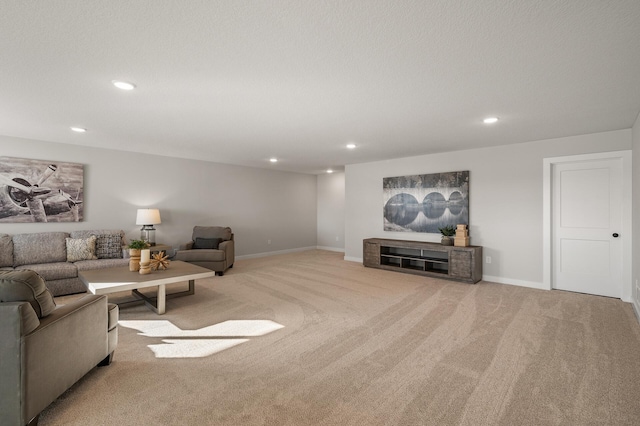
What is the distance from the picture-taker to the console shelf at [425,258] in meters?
4.84

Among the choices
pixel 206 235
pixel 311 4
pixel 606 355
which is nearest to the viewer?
pixel 311 4

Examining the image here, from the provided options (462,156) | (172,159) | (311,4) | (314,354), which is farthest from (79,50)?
(462,156)

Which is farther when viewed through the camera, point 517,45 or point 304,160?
point 304,160

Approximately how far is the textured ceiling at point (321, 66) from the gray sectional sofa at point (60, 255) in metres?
1.59

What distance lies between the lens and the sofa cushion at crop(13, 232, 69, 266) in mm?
4185

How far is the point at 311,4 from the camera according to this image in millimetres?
1571

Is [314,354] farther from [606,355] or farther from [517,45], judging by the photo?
[517,45]

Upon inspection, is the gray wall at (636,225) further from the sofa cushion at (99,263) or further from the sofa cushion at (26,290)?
the sofa cushion at (99,263)

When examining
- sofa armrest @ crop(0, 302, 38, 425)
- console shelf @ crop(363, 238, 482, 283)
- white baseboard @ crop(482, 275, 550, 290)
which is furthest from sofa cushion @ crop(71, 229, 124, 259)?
white baseboard @ crop(482, 275, 550, 290)

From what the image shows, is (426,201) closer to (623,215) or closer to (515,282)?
(515,282)

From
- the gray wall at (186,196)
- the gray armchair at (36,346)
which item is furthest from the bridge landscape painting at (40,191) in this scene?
the gray armchair at (36,346)

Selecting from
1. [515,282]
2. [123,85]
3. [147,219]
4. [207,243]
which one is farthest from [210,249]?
[515,282]

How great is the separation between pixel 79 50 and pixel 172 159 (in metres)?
4.28

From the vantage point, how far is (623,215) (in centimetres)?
393
